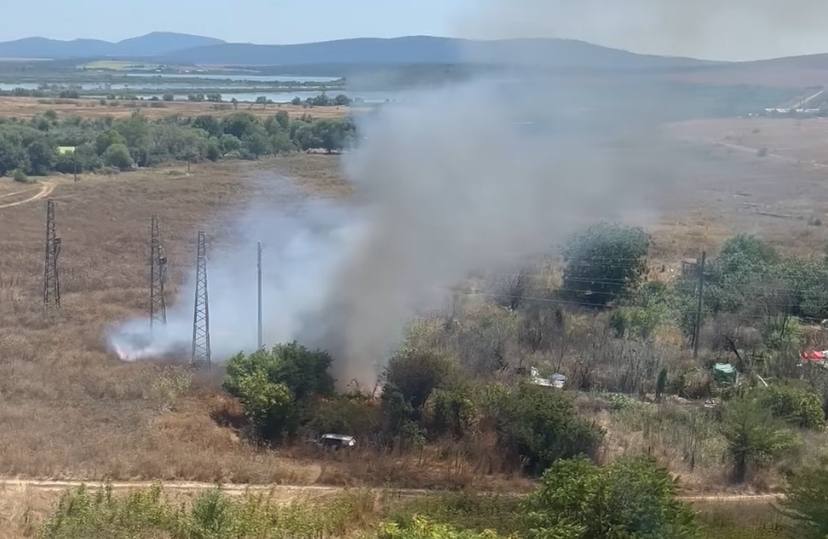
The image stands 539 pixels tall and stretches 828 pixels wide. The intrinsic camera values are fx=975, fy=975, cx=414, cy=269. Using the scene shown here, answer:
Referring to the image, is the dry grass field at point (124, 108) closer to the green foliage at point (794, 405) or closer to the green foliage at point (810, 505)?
the green foliage at point (794, 405)

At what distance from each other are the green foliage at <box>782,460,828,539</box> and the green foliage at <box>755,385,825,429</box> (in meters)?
5.29

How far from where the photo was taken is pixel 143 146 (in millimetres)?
62094

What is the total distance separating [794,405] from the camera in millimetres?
19234

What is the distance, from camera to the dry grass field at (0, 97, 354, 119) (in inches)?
3359

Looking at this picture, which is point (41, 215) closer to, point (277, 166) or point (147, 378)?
point (277, 166)

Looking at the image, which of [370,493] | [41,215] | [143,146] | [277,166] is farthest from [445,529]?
[143,146]

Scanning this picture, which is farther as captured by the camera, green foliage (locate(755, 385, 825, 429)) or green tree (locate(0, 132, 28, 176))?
green tree (locate(0, 132, 28, 176))

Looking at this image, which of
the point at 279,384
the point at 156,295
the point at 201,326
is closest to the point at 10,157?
the point at 156,295

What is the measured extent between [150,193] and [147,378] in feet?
93.9

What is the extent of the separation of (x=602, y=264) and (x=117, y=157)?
39359 mm

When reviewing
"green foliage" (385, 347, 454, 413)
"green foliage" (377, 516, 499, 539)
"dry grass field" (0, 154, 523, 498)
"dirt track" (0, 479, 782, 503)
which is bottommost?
"dirt track" (0, 479, 782, 503)

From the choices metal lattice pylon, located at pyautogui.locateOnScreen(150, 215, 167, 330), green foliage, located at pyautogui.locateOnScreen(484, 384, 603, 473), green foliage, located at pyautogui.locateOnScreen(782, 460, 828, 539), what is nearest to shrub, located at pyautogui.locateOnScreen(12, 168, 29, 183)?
metal lattice pylon, located at pyautogui.locateOnScreen(150, 215, 167, 330)

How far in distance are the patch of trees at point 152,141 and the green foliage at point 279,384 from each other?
34.1 metres

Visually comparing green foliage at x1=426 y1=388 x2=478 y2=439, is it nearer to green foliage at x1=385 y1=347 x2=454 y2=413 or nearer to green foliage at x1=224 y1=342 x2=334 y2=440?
green foliage at x1=385 y1=347 x2=454 y2=413
